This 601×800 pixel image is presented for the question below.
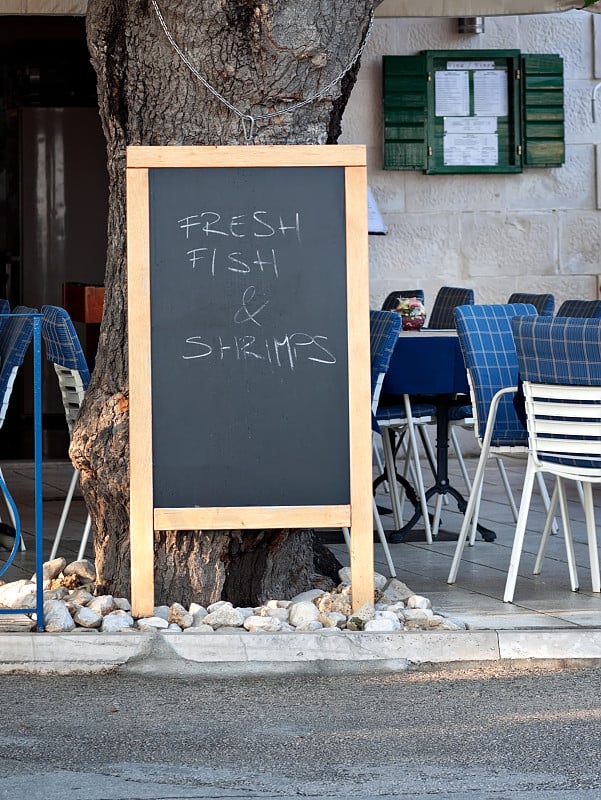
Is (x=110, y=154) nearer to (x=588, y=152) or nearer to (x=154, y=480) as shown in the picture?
(x=154, y=480)

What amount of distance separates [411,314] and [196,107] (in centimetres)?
269

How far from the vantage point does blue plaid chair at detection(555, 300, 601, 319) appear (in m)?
7.72

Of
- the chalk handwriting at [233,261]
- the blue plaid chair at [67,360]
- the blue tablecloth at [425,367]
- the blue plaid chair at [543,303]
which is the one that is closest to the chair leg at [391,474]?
the blue tablecloth at [425,367]

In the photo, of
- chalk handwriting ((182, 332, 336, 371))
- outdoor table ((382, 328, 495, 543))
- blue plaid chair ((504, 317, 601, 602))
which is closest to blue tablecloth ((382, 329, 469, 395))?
outdoor table ((382, 328, 495, 543))

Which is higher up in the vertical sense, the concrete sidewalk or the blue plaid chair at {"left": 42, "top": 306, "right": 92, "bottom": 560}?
the blue plaid chair at {"left": 42, "top": 306, "right": 92, "bottom": 560}

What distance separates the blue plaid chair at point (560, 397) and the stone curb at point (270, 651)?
22.3 inches

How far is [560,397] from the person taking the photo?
17.3 feet

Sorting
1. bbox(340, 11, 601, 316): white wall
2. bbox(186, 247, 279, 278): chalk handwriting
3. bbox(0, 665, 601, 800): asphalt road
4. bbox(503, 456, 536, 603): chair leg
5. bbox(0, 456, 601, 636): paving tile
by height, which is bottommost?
bbox(0, 665, 601, 800): asphalt road

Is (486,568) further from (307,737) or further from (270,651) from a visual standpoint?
(307,737)

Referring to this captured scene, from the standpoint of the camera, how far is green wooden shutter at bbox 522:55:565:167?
412 inches

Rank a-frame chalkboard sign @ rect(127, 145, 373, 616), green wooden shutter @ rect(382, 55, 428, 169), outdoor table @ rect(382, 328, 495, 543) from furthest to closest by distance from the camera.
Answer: green wooden shutter @ rect(382, 55, 428, 169) < outdoor table @ rect(382, 328, 495, 543) < a-frame chalkboard sign @ rect(127, 145, 373, 616)

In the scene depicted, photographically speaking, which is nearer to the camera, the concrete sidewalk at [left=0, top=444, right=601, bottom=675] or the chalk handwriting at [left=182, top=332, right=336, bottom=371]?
the concrete sidewalk at [left=0, top=444, right=601, bottom=675]

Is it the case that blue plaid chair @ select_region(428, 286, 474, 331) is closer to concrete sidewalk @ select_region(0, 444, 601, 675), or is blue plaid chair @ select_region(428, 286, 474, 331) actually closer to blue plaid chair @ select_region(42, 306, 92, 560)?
blue plaid chair @ select_region(42, 306, 92, 560)

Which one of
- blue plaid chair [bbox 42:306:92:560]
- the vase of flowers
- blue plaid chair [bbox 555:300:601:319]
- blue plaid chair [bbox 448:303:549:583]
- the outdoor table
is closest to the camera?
blue plaid chair [bbox 448:303:549:583]
